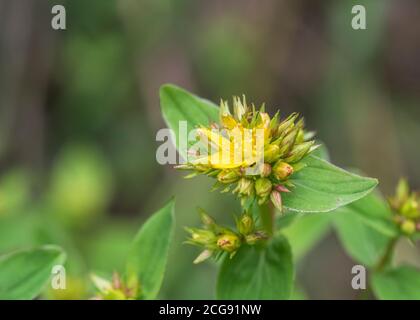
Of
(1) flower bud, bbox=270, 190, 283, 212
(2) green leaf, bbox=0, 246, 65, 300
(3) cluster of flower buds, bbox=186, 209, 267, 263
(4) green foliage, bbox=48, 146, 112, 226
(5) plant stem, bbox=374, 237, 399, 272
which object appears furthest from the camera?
(4) green foliage, bbox=48, 146, 112, 226

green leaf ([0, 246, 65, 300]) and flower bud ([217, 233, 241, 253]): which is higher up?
flower bud ([217, 233, 241, 253])

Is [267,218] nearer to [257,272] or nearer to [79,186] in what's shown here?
[257,272]

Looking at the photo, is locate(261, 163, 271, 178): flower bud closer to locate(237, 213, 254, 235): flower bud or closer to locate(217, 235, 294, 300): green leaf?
locate(237, 213, 254, 235): flower bud

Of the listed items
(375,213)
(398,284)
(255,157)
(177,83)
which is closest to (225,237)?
(255,157)

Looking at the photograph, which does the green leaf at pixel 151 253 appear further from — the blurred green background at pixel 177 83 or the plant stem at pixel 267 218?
the blurred green background at pixel 177 83

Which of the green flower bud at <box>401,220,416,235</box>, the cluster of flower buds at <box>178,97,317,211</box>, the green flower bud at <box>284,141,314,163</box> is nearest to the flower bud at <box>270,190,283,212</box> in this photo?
the cluster of flower buds at <box>178,97,317,211</box>

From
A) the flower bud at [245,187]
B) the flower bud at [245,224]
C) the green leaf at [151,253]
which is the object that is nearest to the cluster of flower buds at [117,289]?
the green leaf at [151,253]
